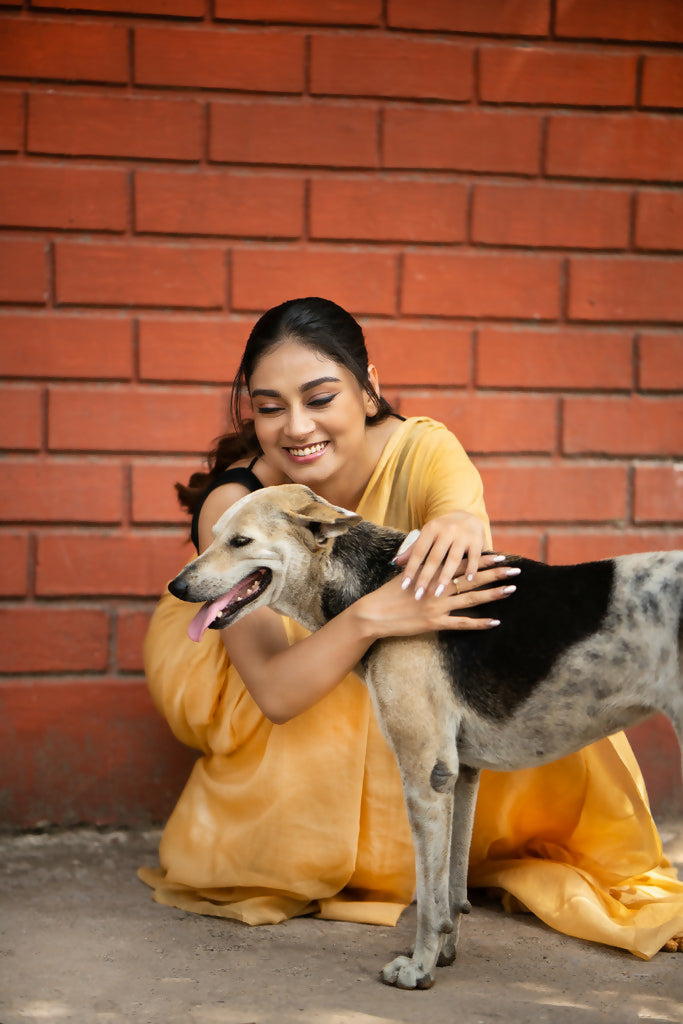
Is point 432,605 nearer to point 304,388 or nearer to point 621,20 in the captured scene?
point 304,388

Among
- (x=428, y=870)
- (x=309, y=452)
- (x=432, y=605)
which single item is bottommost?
(x=428, y=870)

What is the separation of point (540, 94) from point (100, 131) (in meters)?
1.81

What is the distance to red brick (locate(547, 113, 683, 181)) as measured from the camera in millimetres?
4141

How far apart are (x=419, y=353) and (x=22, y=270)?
5.36 feet

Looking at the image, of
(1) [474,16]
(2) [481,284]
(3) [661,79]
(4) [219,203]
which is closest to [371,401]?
(2) [481,284]

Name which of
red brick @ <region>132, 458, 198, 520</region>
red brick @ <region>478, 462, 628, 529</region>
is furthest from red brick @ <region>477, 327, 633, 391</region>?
red brick @ <region>132, 458, 198, 520</region>

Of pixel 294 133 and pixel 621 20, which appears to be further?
pixel 621 20

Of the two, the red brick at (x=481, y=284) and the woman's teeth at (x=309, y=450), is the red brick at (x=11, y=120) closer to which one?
the red brick at (x=481, y=284)

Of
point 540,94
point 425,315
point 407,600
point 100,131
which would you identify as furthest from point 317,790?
point 540,94

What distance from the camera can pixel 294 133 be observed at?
13.1 feet

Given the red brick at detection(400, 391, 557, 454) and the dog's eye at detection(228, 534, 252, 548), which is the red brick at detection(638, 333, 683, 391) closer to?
the red brick at detection(400, 391, 557, 454)

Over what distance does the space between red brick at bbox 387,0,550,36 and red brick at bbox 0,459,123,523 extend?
218 cm

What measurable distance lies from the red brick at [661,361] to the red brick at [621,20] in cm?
124

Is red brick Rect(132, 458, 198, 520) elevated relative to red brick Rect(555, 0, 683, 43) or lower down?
lower down
